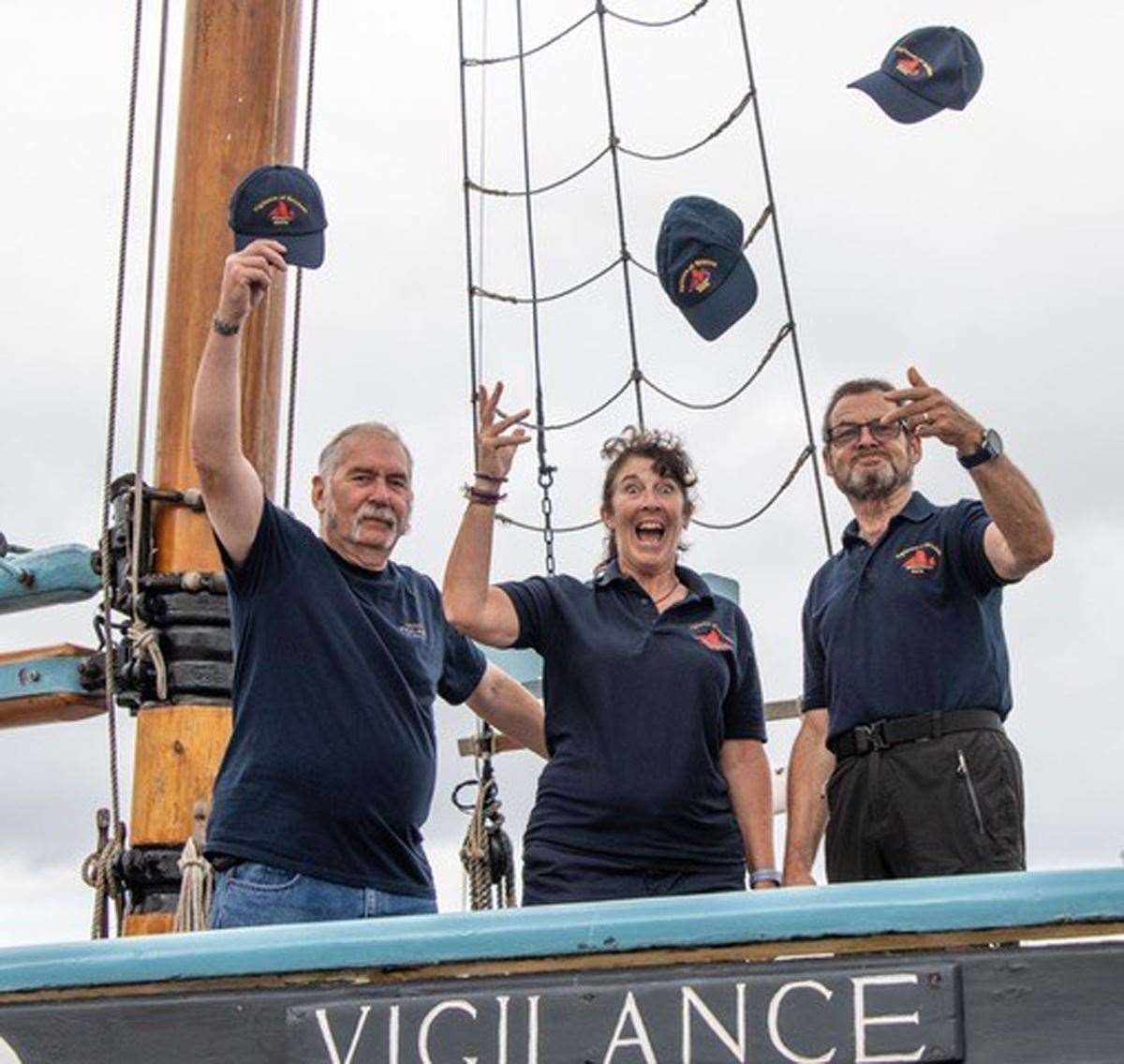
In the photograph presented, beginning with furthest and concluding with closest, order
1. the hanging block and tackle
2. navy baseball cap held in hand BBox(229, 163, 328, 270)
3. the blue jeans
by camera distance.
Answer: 1. the hanging block and tackle
2. navy baseball cap held in hand BBox(229, 163, 328, 270)
3. the blue jeans

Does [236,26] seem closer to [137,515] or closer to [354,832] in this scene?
[137,515]

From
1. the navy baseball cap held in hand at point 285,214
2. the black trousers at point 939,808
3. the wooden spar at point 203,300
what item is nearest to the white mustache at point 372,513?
the navy baseball cap held in hand at point 285,214

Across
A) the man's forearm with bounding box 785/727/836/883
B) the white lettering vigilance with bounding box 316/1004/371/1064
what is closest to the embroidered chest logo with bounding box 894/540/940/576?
the man's forearm with bounding box 785/727/836/883

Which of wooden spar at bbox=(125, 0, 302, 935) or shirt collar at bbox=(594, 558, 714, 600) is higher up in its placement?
wooden spar at bbox=(125, 0, 302, 935)

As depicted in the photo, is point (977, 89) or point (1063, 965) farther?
point (977, 89)

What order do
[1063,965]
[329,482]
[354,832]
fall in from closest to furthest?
[1063,965] → [354,832] → [329,482]

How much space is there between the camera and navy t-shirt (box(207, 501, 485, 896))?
→ 3902 millimetres

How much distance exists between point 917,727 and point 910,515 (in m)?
0.42

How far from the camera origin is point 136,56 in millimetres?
6164

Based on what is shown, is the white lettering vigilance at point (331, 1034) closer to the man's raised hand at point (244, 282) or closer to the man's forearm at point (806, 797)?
the man's raised hand at point (244, 282)

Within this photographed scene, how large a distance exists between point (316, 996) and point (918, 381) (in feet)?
5.10

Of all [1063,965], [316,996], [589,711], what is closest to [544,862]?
[589,711]

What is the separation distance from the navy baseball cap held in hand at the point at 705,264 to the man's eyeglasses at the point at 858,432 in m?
1.00

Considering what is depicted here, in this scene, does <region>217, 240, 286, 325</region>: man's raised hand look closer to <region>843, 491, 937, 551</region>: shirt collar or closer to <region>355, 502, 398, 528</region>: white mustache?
<region>355, 502, 398, 528</region>: white mustache
